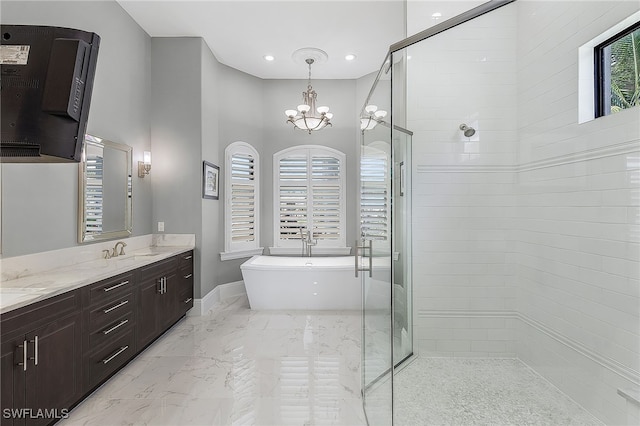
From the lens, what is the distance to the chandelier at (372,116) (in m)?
2.18

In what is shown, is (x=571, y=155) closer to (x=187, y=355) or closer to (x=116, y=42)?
(x=187, y=355)

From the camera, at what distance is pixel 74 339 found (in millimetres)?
Result: 1966

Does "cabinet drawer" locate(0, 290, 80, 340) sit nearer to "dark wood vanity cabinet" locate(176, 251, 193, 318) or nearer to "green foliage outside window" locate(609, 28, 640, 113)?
"dark wood vanity cabinet" locate(176, 251, 193, 318)

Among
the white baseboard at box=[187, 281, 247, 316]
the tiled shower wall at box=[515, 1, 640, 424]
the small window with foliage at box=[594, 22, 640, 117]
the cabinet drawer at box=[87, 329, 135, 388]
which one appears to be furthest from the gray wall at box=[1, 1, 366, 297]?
the small window with foliage at box=[594, 22, 640, 117]

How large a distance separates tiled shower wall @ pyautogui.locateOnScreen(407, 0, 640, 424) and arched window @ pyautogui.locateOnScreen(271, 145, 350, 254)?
282cm

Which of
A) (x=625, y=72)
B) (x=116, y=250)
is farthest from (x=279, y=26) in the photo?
(x=625, y=72)

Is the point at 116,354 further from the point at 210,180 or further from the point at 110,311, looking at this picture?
the point at 210,180

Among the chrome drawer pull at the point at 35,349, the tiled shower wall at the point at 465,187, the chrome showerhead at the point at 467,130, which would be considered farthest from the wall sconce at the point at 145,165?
the chrome showerhead at the point at 467,130

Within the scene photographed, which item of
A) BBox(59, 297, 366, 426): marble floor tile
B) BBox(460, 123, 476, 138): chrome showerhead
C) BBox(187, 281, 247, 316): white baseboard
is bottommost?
BBox(59, 297, 366, 426): marble floor tile

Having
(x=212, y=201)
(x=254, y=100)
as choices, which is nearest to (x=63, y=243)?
(x=212, y=201)

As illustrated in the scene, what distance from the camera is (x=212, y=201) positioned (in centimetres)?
423

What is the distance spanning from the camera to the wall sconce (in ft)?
11.9

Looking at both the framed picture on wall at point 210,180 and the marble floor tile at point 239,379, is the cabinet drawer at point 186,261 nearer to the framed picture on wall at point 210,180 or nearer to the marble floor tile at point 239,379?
the marble floor tile at point 239,379

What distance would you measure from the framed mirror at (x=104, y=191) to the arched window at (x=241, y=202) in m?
1.39
